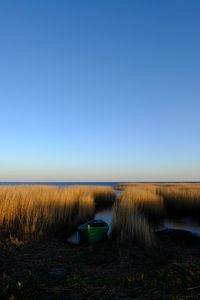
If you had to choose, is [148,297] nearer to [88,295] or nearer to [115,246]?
[88,295]

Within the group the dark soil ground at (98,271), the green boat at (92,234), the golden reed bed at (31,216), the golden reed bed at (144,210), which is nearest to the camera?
the dark soil ground at (98,271)

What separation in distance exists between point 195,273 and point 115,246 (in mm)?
3897

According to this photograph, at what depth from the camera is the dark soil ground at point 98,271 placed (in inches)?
206

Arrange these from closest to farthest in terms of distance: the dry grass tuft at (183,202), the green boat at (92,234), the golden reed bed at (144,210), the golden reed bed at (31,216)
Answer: the golden reed bed at (144,210), the golden reed bed at (31,216), the green boat at (92,234), the dry grass tuft at (183,202)

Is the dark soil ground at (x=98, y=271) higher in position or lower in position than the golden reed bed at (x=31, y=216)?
lower

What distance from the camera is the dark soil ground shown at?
206 inches

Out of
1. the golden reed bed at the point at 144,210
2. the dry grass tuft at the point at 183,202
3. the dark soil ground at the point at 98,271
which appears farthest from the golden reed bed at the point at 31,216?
the dry grass tuft at the point at 183,202

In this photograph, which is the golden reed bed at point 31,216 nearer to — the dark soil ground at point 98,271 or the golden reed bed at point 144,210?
the dark soil ground at point 98,271

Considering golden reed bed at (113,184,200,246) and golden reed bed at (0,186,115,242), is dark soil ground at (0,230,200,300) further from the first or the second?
golden reed bed at (0,186,115,242)

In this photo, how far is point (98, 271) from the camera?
715 centimetres

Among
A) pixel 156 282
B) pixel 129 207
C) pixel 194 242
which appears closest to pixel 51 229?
pixel 129 207

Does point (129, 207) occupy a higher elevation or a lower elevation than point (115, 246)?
higher

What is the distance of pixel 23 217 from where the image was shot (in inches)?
446

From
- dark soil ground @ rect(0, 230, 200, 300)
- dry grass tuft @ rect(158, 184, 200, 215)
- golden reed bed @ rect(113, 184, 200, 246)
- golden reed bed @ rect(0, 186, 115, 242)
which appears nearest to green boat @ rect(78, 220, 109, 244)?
golden reed bed @ rect(113, 184, 200, 246)
